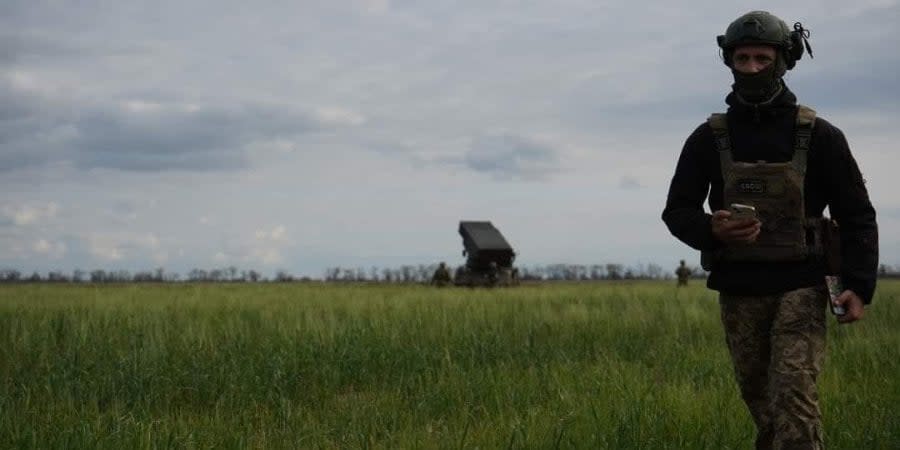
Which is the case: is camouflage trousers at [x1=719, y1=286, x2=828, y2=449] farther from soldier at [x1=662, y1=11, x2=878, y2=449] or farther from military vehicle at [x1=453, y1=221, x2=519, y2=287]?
military vehicle at [x1=453, y1=221, x2=519, y2=287]

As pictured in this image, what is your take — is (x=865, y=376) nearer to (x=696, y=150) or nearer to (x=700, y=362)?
(x=700, y=362)

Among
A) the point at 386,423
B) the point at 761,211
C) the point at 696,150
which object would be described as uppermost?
the point at 696,150

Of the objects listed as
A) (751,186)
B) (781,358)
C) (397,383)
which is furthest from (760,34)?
(397,383)

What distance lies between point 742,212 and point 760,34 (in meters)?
0.78

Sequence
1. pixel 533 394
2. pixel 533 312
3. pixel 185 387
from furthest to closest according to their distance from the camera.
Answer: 1. pixel 533 312
2. pixel 185 387
3. pixel 533 394

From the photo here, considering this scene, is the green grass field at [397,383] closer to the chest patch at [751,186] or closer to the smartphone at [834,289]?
the smartphone at [834,289]

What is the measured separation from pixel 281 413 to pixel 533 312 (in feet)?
20.0

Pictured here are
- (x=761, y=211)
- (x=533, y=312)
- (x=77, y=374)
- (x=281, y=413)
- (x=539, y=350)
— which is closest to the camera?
(x=761, y=211)

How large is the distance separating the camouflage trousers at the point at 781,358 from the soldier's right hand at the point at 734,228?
286mm

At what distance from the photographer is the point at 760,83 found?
3.89m

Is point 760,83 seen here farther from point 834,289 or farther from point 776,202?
point 834,289

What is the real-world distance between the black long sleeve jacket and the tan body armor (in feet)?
0.18

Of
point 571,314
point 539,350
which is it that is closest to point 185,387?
point 539,350

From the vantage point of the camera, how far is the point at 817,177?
12.8 ft
